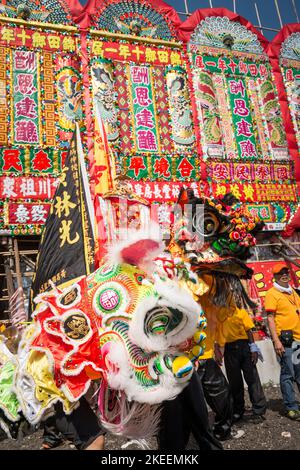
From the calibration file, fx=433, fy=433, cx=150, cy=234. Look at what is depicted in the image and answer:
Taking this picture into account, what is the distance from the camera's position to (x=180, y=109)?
775 centimetres

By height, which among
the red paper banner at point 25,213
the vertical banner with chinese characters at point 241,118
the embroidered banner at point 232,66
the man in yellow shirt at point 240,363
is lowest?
the man in yellow shirt at point 240,363

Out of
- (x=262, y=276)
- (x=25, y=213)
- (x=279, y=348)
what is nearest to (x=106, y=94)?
(x=25, y=213)

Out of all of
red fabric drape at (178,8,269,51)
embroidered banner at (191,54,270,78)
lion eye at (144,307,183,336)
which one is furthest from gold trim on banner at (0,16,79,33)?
lion eye at (144,307,183,336)

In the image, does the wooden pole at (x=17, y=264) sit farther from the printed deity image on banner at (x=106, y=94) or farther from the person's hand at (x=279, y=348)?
the person's hand at (x=279, y=348)

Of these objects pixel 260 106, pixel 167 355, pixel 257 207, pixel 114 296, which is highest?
pixel 260 106

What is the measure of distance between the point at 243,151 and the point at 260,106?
109 centimetres

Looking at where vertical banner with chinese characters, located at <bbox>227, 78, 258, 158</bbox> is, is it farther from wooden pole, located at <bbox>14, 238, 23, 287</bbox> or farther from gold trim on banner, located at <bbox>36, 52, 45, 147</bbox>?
wooden pole, located at <bbox>14, 238, 23, 287</bbox>

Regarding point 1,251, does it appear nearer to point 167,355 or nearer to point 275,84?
point 167,355

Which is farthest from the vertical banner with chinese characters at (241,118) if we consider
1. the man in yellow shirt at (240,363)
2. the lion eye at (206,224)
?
the lion eye at (206,224)

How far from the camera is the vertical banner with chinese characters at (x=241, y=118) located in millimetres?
7973

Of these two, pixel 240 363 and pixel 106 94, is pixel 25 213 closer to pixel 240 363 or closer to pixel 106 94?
pixel 106 94

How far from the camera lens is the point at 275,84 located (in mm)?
8531

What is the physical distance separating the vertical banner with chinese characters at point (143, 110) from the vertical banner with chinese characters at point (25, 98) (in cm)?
165
